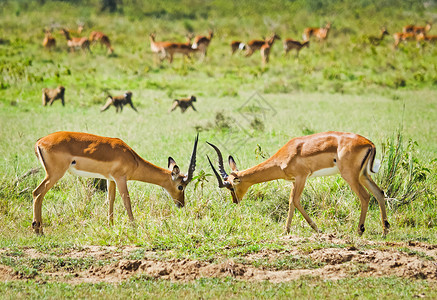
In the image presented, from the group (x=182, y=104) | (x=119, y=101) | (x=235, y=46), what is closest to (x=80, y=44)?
(x=235, y=46)

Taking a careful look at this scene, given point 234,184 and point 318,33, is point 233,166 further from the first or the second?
point 318,33

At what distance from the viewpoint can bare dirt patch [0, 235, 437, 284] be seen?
6004mm

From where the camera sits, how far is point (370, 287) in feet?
18.7

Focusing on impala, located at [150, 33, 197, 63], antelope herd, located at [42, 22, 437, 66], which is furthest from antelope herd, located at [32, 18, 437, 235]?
impala, located at [150, 33, 197, 63]

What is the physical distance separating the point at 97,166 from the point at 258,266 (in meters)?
2.39

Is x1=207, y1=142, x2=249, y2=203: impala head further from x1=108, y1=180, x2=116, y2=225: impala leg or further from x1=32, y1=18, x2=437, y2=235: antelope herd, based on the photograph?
x1=108, y1=180, x2=116, y2=225: impala leg

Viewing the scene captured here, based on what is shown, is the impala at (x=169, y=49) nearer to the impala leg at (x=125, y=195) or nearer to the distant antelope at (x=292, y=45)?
the distant antelope at (x=292, y=45)

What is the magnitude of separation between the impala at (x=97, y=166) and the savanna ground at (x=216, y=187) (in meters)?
0.23

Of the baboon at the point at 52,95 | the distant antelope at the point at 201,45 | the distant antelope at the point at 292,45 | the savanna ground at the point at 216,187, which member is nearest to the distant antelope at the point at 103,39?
the savanna ground at the point at 216,187

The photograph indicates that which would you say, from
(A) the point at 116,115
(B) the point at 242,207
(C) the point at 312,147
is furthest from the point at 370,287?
(A) the point at 116,115

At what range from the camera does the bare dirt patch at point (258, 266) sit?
600 centimetres

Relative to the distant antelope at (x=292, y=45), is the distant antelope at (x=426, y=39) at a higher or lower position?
higher

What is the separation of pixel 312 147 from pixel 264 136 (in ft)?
16.3

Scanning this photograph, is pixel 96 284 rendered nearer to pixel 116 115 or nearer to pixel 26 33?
pixel 116 115
